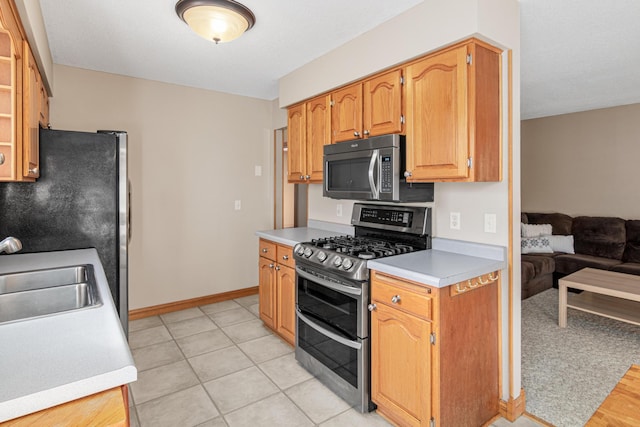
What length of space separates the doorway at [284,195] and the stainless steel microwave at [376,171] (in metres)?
1.80

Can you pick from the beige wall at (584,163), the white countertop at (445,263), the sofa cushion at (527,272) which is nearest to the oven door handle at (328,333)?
the white countertop at (445,263)

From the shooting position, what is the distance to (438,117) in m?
2.04

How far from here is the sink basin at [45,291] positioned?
1.62 metres

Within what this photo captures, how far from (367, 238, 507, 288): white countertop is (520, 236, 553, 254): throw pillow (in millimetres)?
3142

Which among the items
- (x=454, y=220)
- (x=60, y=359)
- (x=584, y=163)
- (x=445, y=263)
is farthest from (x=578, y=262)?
(x=60, y=359)

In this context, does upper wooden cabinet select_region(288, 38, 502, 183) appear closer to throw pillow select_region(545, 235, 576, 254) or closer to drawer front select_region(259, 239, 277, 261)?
drawer front select_region(259, 239, 277, 261)

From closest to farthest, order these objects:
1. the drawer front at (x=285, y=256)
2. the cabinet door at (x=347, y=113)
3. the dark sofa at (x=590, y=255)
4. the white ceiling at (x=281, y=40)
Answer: the white ceiling at (x=281, y=40) < the cabinet door at (x=347, y=113) < the drawer front at (x=285, y=256) < the dark sofa at (x=590, y=255)

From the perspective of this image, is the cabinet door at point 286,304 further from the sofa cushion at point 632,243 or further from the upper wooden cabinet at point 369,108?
the sofa cushion at point 632,243

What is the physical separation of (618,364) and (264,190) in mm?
3697

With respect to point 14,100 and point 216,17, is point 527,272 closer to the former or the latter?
point 216,17

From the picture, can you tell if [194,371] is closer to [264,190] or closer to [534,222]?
[264,190]

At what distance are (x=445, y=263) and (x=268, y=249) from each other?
1.66 m

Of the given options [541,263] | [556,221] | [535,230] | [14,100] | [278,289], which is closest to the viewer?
[14,100]

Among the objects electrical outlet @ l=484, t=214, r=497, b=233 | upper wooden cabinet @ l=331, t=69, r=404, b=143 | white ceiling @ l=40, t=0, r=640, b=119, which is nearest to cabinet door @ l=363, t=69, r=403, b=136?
upper wooden cabinet @ l=331, t=69, r=404, b=143
